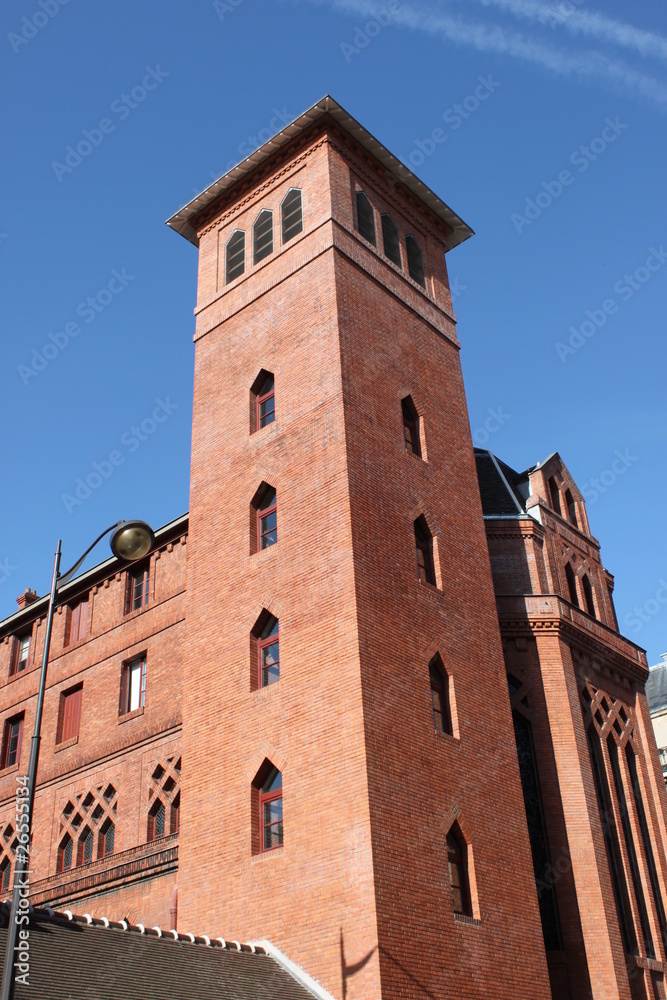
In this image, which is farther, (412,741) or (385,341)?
(385,341)

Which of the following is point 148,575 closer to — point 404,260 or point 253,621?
point 253,621

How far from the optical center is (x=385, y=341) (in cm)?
2534

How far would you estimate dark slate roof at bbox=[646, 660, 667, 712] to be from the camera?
178 ft

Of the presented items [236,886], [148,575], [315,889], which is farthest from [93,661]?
[315,889]

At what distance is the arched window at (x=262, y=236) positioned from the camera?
2773cm

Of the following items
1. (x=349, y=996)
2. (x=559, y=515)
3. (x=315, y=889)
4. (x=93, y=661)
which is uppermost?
(x=559, y=515)

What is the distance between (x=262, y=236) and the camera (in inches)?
1108

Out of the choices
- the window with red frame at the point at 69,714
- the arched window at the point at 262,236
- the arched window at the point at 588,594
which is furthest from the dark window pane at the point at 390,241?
the window with red frame at the point at 69,714

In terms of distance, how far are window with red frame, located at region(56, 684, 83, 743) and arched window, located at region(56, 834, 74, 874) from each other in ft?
9.09

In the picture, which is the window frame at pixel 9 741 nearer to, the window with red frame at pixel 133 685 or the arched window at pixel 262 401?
the window with red frame at pixel 133 685

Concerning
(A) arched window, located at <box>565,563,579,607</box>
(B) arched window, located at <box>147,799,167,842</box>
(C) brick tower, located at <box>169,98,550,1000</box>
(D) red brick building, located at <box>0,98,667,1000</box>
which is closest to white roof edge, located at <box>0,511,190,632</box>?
(D) red brick building, located at <box>0,98,667,1000</box>

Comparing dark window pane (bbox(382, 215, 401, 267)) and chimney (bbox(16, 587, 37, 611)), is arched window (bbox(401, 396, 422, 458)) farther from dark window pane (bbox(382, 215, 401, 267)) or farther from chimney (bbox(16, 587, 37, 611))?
chimney (bbox(16, 587, 37, 611))

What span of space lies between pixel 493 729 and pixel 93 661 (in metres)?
12.3

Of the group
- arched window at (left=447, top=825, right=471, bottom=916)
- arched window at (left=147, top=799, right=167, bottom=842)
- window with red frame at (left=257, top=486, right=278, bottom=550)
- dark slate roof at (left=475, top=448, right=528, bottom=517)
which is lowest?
arched window at (left=447, top=825, right=471, bottom=916)
